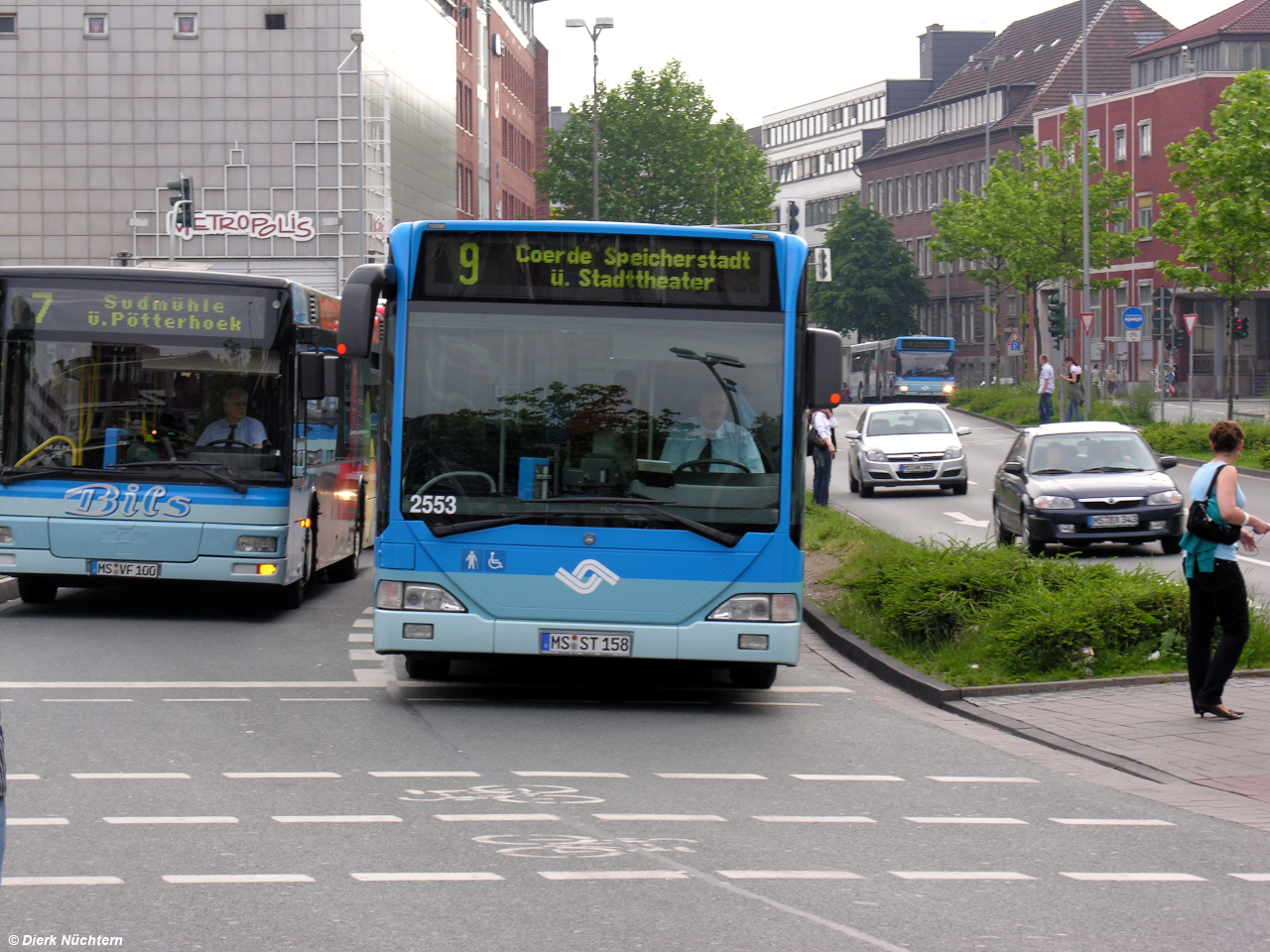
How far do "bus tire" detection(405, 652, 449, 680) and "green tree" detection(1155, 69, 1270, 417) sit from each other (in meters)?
28.9

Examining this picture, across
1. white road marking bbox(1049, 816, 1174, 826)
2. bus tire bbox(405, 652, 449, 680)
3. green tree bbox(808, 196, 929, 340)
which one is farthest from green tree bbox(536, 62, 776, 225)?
white road marking bbox(1049, 816, 1174, 826)

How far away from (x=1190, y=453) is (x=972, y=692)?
28.8m

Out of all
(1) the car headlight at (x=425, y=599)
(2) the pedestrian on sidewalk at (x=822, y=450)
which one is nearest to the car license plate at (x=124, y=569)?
(1) the car headlight at (x=425, y=599)

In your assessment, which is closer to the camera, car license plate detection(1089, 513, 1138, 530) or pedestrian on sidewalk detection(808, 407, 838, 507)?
car license plate detection(1089, 513, 1138, 530)

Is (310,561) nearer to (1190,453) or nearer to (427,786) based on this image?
(427,786)

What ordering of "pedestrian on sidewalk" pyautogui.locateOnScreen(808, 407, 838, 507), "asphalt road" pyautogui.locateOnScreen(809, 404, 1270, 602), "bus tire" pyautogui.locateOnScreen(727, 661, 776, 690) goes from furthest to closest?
"pedestrian on sidewalk" pyautogui.locateOnScreen(808, 407, 838, 507) → "asphalt road" pyautogui.locateOnScreen(809, 404, 1270, 602) → "bus tire" pyautogui.locateOnScreen(727, 661, 776, 690)

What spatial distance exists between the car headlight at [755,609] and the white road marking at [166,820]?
3753mm

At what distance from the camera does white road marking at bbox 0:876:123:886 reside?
6105mm

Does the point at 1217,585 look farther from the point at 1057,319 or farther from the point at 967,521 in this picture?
the point at 1057,319

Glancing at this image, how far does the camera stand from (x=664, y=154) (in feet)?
315

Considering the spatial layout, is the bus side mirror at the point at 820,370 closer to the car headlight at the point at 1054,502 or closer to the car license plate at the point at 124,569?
the car license plate at the point at 124,569

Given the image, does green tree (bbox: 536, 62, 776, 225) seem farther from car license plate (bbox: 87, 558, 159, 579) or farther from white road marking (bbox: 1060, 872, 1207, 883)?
white road marking (bbox: 1060, 872, 1207, 883)

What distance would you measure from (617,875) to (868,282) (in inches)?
4104

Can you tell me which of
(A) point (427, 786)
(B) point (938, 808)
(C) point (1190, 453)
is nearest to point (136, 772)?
(A) point (427, 786)
